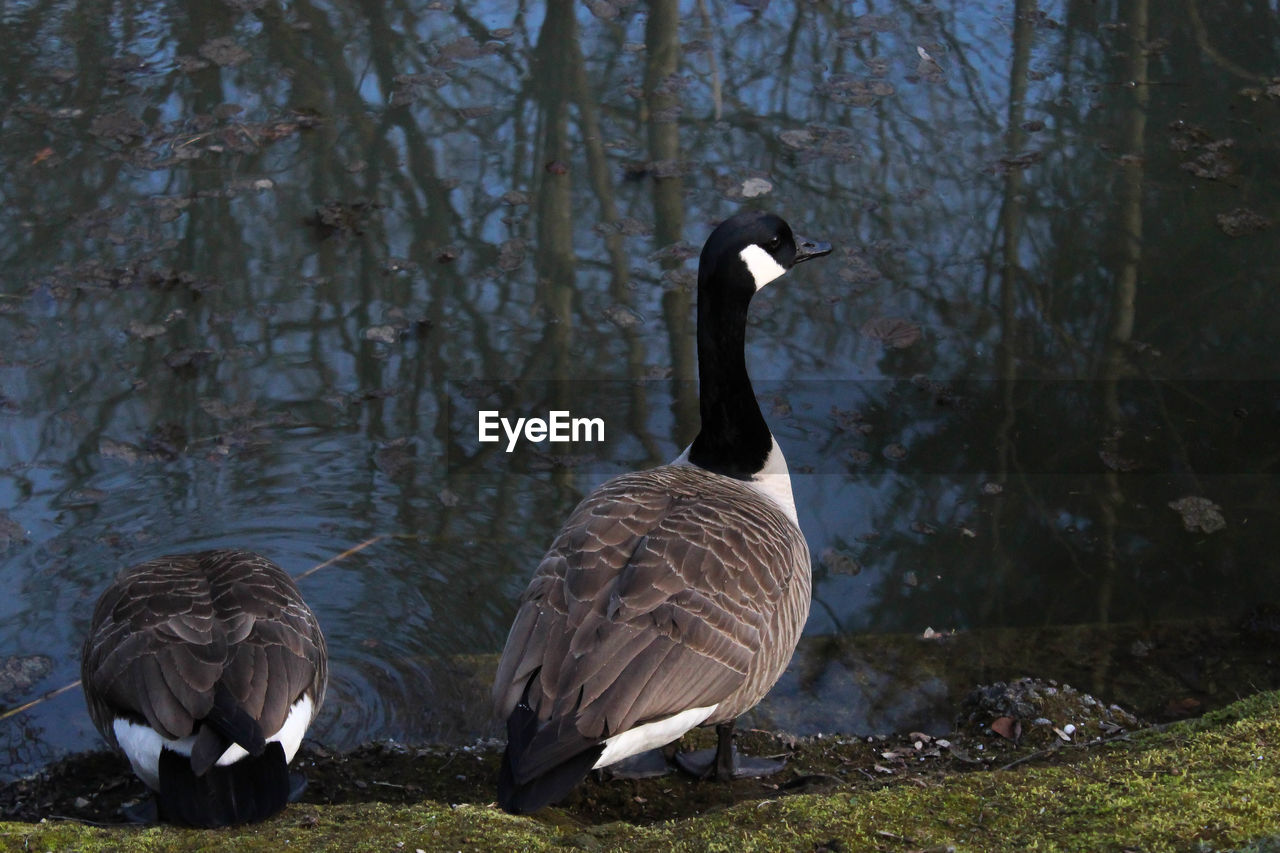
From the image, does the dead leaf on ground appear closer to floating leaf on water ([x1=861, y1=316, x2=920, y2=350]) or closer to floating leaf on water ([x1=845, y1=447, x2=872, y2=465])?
floating leaf on water ([x1=845, y1=447, x2=872, y2=465])

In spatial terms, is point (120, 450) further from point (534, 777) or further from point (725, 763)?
point (534, 777)

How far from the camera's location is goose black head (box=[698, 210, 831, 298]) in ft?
16.3

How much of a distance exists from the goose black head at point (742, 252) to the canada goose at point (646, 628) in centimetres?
81

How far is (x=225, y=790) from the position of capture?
3.56 m

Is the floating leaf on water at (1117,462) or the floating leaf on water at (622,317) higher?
the floating leaf on water at (622,317)

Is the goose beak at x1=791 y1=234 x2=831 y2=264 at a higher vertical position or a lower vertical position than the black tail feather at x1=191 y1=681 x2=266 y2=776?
higher

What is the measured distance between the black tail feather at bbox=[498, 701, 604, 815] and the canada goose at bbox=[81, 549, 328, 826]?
690mm

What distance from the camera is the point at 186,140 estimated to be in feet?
27.8

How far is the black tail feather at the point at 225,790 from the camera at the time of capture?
3.50 meters

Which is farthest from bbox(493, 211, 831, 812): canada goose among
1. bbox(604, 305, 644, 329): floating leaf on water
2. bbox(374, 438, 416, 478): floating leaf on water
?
bbox(604, 305, 644, 329): floating leaf on water

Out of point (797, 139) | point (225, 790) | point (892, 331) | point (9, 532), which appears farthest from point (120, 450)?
point (797, 139)

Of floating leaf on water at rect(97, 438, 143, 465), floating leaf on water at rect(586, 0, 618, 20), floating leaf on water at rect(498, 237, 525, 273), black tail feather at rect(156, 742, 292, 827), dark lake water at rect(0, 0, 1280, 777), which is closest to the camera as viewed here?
black tail feather at rect(156, 742, 292, 827)

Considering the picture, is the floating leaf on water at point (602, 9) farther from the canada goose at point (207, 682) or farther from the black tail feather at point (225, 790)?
the black tail feather at point (225, 790)

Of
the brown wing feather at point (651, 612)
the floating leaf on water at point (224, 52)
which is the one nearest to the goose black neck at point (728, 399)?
the brown wing feather at point (651, 612)
